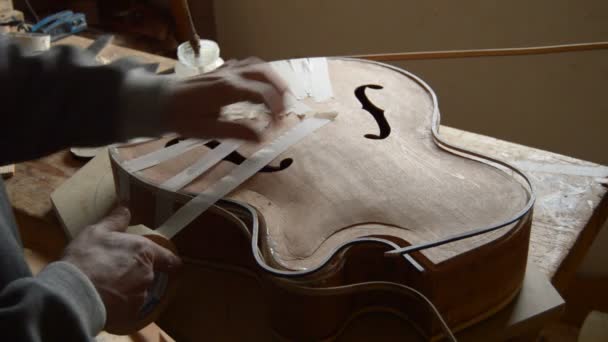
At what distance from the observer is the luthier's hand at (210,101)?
730 millimetres

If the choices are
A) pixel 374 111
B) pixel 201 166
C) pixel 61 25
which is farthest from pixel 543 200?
pixel 61 25

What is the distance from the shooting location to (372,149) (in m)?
0.83

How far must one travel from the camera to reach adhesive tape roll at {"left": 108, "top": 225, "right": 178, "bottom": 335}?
0.70 metres

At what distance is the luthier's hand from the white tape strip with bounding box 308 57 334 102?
238 mm

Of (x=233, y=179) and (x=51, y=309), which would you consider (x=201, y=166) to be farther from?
(x=51, y=309)

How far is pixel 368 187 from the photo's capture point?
0.75 metres

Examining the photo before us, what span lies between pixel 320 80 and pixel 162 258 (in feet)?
1.56

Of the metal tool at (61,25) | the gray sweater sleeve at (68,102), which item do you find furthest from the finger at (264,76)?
the metal tool at (61,25)

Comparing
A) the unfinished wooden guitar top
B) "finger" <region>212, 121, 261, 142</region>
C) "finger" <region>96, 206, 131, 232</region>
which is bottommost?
"finger" <region>96, 206, 131, 232</region>

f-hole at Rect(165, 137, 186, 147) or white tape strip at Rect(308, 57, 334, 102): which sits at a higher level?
white tape strip at Rect(308, 57, 334, 102)

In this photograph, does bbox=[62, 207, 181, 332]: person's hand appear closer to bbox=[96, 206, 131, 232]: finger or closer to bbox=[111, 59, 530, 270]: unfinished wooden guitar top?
bbox=[96, 206, 131, 232]: finger

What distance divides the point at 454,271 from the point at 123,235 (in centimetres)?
40

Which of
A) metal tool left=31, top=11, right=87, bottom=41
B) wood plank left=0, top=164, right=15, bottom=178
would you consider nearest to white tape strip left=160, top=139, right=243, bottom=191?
wood plank left=0, top=164, right=15, bottom=178

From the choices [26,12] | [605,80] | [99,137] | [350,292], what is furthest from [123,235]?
[26,12]
